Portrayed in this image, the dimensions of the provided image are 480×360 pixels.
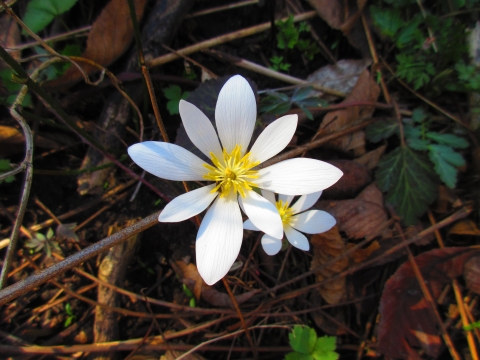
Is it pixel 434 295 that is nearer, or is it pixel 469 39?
pixel 434 295

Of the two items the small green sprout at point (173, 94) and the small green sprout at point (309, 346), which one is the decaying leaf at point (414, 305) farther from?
the small green sprout at point (173, 94)

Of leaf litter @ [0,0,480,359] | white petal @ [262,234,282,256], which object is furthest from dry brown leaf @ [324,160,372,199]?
white petal @ [262,234,282,256]

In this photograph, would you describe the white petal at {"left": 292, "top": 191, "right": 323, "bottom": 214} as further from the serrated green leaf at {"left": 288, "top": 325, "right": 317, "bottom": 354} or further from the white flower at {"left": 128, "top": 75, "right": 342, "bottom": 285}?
the serrated green leaf at {"left": 288, "top": 325, "right": 317, "bottom": 354}

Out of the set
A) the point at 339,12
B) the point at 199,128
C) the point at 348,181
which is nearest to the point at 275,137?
the point at 199,128

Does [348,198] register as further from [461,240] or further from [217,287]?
[217,287]

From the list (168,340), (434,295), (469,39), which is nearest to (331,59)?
(469,39)

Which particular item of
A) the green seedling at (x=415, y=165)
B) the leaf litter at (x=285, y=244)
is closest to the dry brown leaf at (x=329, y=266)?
the leaf litter at (x=285, y=244)

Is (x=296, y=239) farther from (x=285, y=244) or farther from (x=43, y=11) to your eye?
(x=43, y=11)
